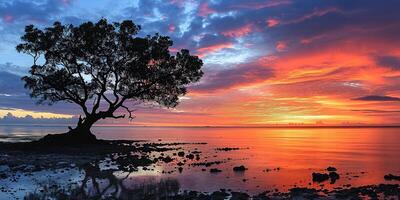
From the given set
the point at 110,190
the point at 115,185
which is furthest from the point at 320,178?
the point at 110,190

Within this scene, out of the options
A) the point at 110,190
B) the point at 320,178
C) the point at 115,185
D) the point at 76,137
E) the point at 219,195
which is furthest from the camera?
the point at 76,137

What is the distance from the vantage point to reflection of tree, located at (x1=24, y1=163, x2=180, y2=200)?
20.2 m

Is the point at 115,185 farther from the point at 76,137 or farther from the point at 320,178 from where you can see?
the point at 76,137

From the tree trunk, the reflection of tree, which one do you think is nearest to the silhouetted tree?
the tree trunk

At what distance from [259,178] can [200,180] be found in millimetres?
4770

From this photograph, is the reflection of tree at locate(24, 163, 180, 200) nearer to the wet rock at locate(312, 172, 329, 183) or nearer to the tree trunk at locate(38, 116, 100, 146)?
the wet rock at locate(312, 172, 329, 183)

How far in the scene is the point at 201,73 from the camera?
56594mm

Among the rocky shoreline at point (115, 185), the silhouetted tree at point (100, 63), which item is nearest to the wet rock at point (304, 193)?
the rocky shoreline at point (115, 185)

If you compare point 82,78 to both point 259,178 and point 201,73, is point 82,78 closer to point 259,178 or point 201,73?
point 201,73

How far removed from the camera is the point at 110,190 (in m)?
22.6

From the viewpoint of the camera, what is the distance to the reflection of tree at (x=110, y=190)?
20.2 meters

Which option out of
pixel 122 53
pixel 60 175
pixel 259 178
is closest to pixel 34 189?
pixel 60 175

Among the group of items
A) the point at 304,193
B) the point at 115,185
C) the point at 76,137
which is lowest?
the point at 304,193

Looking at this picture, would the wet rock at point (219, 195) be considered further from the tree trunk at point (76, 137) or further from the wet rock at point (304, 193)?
the tree trunk at point (76, 137)
